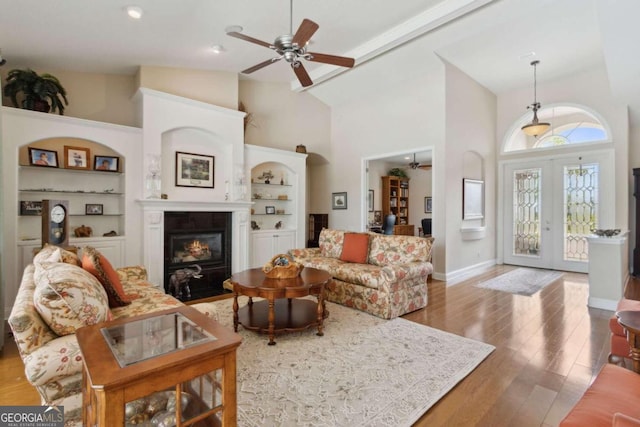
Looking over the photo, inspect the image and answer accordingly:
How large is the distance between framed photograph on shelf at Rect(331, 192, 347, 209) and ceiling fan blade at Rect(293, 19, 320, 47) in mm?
4473

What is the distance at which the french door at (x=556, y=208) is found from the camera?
590 cm

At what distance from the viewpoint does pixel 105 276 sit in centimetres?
238

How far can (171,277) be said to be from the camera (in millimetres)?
4555

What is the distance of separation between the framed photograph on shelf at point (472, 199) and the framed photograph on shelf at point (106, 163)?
596 centimetres

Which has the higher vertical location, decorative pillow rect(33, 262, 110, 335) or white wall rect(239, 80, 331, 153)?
white wall rect(239, 80, 331, 153)

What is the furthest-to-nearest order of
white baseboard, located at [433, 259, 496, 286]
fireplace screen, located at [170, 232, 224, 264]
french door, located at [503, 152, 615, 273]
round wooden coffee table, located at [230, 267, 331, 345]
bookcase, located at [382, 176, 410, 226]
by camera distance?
bookcase, located at [382, 176, 410, 226] → french door, located at [503, 152, 615, 273] → white baseboard, located at [433, 259, 496, 286] → fireplace screen, located at [170, 232, 224, 264] → round wooden coffee table, located at [230, 267, 331, 345]

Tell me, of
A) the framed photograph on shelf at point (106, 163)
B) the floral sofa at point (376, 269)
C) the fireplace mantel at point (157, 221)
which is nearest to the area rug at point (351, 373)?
the floral sofa at point (376, 269)

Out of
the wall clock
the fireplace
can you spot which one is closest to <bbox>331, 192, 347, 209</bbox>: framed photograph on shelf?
the fireplace

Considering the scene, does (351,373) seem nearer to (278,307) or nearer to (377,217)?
(278,307)

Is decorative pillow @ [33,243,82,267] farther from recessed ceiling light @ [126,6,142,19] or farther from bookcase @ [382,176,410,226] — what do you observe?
bookcase @ [382,176,410,226]

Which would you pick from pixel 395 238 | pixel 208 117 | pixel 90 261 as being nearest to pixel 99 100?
pixel 208 117

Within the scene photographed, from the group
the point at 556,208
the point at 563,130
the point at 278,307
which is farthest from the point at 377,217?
the point at 278,307

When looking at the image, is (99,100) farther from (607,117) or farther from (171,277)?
(607,117)

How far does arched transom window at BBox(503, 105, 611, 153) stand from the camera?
6141 mm
